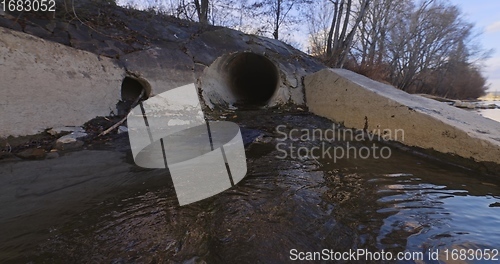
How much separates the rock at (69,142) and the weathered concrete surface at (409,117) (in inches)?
197

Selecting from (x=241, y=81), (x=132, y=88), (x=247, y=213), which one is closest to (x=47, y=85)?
(x=132, y=88)

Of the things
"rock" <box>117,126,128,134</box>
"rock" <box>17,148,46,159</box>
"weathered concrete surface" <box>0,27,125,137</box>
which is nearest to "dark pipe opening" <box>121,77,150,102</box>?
"weathered concrete surface" <box>0,27,125,137</box>

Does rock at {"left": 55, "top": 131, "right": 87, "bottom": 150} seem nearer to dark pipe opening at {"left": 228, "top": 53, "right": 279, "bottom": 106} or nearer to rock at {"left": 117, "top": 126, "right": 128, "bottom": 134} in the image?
rock at {"left": 117, "top": 126, "right": 128, "bottom": 134}

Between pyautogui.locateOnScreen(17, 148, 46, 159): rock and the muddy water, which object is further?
pyautogui.locateOnScreen(17, 148, 46, 159): rock

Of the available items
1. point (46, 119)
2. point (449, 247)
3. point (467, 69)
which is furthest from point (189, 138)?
point (467, 69)

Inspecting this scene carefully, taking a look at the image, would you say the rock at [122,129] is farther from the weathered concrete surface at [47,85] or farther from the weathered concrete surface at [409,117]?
the weathered concrete surface at [409,117]

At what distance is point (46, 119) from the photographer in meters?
4.36

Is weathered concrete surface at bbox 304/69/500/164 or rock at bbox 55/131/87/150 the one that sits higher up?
weathered concrete surface at bbox 304/69/500/164

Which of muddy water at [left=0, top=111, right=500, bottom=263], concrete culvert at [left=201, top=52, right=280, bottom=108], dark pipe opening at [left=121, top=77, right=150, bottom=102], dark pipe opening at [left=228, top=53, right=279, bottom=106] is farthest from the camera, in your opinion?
dark pipe opening at [left=228, top=53, right=279, bottom=106]

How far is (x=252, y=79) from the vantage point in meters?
10.4

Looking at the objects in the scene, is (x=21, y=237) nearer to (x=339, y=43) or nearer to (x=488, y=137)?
(x=488, y=137)

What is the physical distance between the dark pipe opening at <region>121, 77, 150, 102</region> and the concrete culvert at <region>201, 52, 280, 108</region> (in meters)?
1.49

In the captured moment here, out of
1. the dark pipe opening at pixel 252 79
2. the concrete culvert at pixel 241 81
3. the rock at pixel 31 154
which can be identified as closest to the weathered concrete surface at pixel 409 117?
the concrete culvert at pixel 241 81

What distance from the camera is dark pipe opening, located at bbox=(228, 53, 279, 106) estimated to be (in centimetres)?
870
